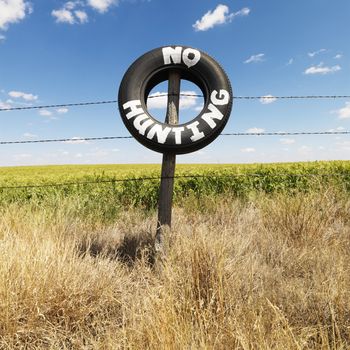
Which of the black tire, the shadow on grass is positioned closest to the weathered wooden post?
the black tire

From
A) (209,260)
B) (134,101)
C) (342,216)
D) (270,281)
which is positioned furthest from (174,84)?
(342,216)

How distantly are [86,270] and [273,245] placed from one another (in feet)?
6.45

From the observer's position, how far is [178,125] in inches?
130

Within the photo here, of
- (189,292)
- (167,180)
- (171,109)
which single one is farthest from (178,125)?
(189,292)

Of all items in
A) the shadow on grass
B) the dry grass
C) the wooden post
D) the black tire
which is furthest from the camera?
the shadow on grass

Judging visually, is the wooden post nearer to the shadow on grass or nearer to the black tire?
the black tire

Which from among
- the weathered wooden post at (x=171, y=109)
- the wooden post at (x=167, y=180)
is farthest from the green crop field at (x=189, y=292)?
the weathered wooden post at (x=171, y=109)

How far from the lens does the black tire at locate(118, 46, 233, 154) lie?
3258 mm

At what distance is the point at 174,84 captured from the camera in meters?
3.49

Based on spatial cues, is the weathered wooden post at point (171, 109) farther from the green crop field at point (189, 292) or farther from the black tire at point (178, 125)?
the green crop field at point (189, 292)

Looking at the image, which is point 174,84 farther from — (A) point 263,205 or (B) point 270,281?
(A) point 263,205

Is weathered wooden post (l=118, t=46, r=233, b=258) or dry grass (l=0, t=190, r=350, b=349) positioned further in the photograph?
weathered wooden post (l=118, t=46, r=233, b=258)

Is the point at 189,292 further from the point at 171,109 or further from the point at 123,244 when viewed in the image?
the point at 123,244

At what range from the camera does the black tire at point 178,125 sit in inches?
128
